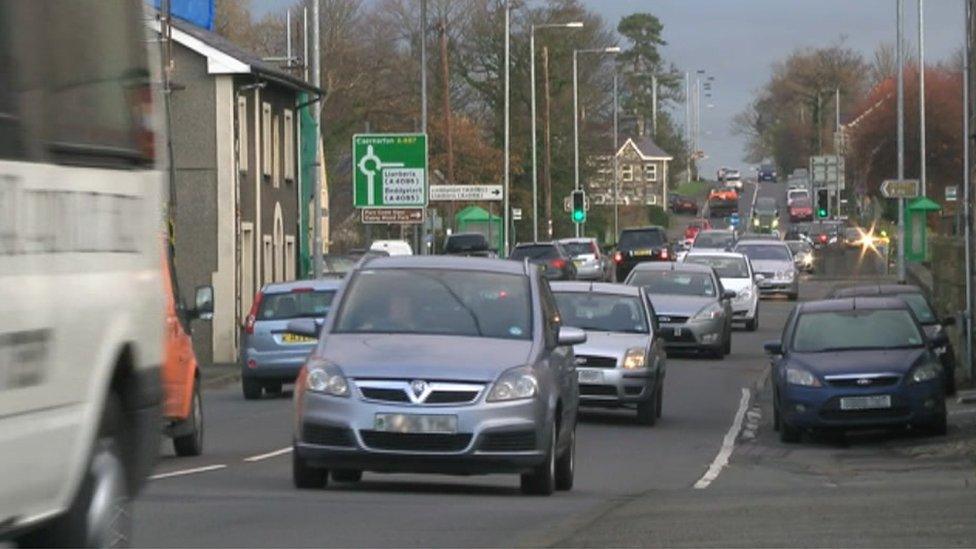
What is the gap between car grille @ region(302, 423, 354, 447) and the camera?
1457 centimetres

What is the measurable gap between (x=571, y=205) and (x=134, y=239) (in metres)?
69.0

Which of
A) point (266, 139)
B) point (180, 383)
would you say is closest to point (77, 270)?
point (180, 383)

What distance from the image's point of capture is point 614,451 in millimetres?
21438

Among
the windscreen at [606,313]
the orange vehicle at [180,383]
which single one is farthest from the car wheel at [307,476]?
the windscreen at [606,313]

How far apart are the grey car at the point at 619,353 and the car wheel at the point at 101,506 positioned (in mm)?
15692

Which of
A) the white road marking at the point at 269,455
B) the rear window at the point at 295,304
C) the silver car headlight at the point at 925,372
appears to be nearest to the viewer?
the white road marking at the point at 269,455

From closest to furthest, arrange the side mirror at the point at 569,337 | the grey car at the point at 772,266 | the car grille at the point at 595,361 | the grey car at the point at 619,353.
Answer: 1. the side mirror at the point at 569,337
2. the grey car at the point at 619,353
3. the car grille at the point at 595,361
4. the grey car at the point at 772,266

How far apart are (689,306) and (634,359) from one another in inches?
494

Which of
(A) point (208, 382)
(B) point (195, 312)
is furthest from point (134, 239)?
(A) point (208, 382)

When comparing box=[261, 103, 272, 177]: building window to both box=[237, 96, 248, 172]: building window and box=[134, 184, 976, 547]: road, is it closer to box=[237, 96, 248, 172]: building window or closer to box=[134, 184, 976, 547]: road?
box=[237, 96, 248, 172]: building window

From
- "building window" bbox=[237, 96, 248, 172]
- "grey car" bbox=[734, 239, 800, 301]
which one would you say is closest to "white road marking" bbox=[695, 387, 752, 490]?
"building window" bbox=[237, 96, 248, 172]

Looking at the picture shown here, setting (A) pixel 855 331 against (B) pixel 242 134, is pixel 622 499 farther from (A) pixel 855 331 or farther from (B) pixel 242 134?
(B) pixel 242 134

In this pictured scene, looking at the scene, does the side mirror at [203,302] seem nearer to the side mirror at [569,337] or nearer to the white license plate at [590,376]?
the white license plate at [590,376]

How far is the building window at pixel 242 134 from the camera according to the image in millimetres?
45781
